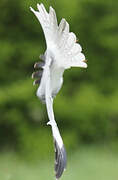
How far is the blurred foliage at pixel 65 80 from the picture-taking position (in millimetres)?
4066

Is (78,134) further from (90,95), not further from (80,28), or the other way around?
(80,28)

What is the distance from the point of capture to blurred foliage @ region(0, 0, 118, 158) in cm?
407

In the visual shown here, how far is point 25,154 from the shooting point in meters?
4.27

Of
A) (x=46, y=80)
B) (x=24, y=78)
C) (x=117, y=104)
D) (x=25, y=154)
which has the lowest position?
(x=25, y=154)

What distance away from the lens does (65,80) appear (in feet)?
14.0

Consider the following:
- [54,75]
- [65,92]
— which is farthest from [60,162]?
[65,92]

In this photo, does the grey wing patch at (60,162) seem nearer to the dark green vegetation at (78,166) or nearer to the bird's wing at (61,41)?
the bird's wing at (61,41)

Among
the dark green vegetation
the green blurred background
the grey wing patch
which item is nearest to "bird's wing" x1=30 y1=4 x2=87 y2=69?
the grey wing patch

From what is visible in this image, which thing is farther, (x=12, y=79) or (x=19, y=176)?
(x=12, y=79)

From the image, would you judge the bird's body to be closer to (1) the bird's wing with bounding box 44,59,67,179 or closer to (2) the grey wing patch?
(1) the bird's wing with bounding box 44,59,67,179

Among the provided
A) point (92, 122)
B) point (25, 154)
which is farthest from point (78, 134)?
point (25, 154)

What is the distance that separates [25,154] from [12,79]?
0.61 metres

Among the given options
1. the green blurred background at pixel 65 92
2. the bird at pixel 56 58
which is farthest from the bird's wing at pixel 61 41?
the green blurred background at pixel 65 92

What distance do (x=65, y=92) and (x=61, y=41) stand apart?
2821mm
